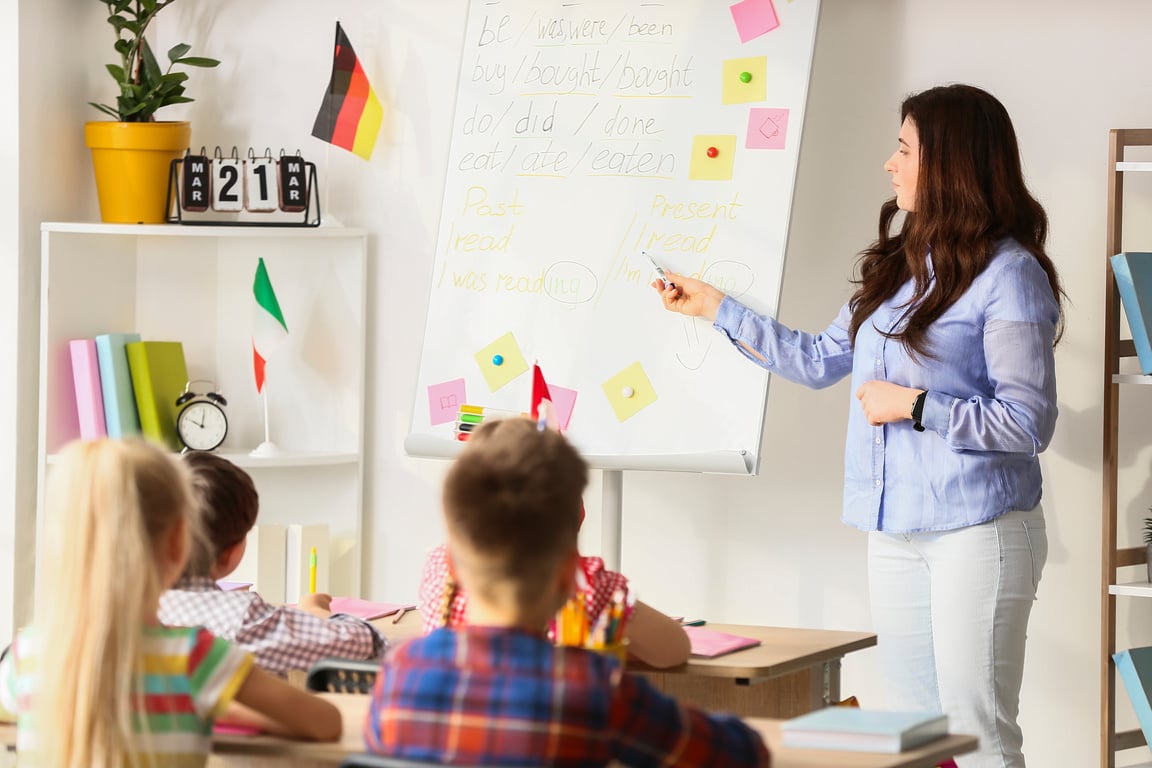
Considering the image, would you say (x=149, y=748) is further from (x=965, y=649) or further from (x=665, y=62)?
(x=665, y=62)

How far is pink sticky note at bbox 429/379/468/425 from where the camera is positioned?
131 inches

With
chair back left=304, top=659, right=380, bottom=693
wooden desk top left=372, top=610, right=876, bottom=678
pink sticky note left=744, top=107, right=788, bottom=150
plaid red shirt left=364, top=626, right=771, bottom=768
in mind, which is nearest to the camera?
plaid red shirt left=364, top=626, right=771, bottom=768

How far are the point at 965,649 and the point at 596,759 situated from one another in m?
1.31

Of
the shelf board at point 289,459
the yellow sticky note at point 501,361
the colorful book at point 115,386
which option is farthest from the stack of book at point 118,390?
the yellow sticky note at point 501,361

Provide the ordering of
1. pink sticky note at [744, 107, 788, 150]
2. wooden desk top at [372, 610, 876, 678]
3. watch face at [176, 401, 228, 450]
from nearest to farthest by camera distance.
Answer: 1. wooden desk top at [372, 610, 876, 678]
2. pink sticky note at [744, 107, 788, 150]
3. watch face at [176, 401, 228, 450]

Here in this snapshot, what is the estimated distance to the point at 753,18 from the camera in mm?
3178

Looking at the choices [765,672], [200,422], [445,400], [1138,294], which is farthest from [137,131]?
[1138,294]

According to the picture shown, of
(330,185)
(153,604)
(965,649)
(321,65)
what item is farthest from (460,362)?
(153,604)

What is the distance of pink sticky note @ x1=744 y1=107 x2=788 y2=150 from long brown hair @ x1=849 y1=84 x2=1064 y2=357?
1.55ft

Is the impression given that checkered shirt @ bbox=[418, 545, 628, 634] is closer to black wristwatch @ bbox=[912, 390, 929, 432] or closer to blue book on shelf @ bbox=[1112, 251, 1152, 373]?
black wristwatch @ bbox=[912, 390, 929, 432]

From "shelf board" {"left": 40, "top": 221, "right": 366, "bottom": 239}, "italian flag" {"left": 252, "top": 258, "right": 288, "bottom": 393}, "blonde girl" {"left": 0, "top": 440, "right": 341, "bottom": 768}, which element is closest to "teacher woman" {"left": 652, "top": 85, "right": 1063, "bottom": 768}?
"blonde girl" {"left": 0, "top": 440, "right": 341, "bottom": 768}

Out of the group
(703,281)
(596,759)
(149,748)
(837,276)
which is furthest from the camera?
(837,276)

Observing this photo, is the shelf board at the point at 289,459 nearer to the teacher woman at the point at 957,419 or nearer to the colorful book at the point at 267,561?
the colorful book at the point at 267,561

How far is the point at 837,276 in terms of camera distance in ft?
11.2
